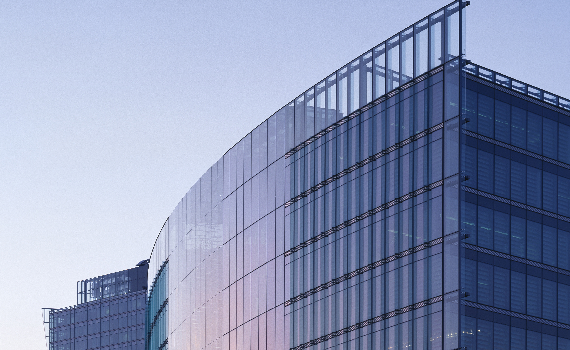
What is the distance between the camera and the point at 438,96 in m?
59.4

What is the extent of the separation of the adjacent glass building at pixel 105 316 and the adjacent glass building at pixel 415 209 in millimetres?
98488

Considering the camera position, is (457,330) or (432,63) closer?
(457,330)

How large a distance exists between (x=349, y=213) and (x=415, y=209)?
723 cm

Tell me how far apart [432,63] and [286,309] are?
2084 centimetres

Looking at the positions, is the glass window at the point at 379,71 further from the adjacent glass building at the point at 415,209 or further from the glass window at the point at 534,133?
the glass window at the point at 534,133

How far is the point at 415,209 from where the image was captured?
198 ft

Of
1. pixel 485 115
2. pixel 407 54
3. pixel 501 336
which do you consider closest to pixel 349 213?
pixel 407 54

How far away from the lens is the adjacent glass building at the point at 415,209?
58.5 meters

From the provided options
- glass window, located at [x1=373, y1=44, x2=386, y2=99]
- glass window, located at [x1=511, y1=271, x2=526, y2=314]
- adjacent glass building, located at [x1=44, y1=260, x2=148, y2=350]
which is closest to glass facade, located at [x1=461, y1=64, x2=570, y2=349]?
glass window, located at [x1=511, y1=271, x2=526, y2=314]

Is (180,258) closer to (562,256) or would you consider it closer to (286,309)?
(286,309)

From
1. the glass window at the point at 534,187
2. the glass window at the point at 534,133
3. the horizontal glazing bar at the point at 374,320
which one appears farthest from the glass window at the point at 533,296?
the glass window at the point at 534,133

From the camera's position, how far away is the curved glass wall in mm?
58781

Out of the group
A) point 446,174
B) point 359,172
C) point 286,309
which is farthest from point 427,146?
point 286,309

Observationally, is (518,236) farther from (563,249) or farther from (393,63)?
(393,63)
